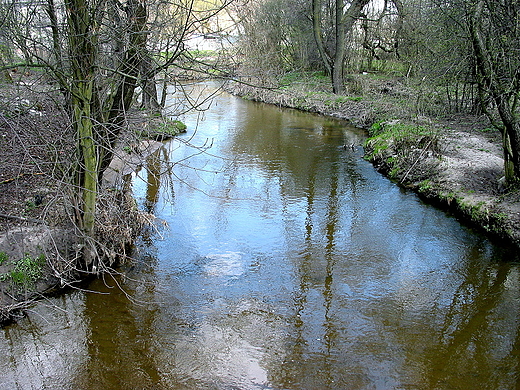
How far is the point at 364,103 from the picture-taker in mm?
19719

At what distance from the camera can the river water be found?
474 cm

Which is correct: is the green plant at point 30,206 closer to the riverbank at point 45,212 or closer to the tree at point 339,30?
the riverbank at point 45,212

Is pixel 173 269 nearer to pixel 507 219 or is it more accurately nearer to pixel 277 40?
pixel 507 219

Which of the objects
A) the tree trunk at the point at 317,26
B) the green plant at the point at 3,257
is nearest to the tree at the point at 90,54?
the green plant at the point at 3,257

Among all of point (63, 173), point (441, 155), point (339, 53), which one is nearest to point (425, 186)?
point (441, 155)

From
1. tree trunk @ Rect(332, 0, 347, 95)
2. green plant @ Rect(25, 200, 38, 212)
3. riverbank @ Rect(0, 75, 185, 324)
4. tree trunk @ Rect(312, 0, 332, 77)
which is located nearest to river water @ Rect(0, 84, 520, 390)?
riverbank @ Rect(0, 75, 185, 324)

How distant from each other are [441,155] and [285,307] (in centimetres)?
706

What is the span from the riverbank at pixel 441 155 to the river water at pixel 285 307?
55 centimetres

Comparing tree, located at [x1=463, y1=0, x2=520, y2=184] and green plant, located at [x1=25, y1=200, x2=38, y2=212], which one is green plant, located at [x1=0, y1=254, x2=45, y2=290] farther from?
tree, located at [x1=463, y1=0, x2=520, y2=184]

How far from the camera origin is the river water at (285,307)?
4742 mm

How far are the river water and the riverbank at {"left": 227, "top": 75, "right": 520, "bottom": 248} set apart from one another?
55 centimetres

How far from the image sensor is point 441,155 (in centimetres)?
1102

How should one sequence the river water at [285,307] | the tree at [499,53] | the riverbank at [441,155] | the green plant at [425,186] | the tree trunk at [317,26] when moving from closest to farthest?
the river water at [285,307]
the tree at [499,53]
the riverbank at [441,155]
the green plant at [425,186]
the tree trunk at [317,26]

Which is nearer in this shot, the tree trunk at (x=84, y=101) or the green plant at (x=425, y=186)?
the tree trunk at (x=84, y=101)
